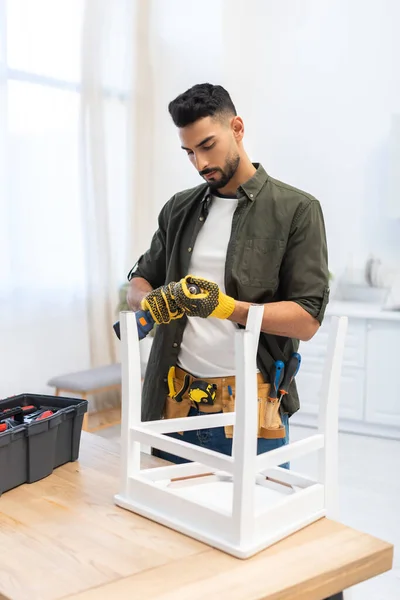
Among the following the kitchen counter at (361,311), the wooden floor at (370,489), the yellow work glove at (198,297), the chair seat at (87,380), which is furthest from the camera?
the kitchen counter at (361,311)

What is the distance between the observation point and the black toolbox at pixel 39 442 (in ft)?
4.86

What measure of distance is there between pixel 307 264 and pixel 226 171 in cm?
33

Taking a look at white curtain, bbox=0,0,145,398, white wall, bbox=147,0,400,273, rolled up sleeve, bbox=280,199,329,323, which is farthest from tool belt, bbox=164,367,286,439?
white wall, bbox=147,0,400,273

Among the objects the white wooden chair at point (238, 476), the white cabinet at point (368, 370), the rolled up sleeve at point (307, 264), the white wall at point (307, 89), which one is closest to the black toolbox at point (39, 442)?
the white wooden chair at point (238, 476)

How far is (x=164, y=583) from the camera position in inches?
43.3

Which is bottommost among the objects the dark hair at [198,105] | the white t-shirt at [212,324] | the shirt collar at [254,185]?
the white t-shirt at [212,324]

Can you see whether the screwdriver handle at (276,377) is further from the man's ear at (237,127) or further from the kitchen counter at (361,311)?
the kitchen counter at (361,311)

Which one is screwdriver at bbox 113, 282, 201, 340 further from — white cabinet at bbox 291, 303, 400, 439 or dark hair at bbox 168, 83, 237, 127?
white cabinet at bbox 291, 303, 400, 439

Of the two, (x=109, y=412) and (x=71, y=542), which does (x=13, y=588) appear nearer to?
(x=71, y=542)

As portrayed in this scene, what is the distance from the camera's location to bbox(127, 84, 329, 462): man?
1757mm

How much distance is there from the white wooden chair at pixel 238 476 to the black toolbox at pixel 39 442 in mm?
234

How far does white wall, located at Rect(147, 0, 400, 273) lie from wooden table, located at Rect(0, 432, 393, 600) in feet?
13.5

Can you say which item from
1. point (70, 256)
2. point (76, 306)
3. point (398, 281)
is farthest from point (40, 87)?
point (398, 281)

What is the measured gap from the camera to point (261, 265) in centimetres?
180
